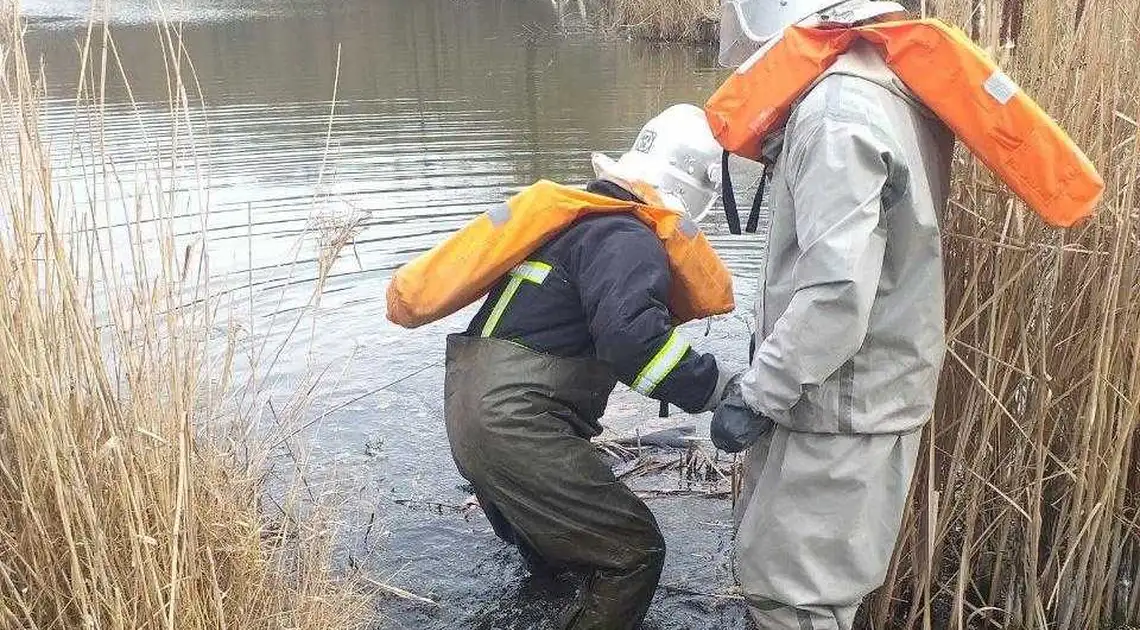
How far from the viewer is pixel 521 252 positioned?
10.1 feet

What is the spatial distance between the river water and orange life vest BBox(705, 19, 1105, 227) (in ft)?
4.08

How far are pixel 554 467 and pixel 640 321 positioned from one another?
0.60m

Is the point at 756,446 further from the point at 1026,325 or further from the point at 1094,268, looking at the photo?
the point at 1094,268

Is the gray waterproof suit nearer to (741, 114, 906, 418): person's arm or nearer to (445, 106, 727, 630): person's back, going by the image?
(741, 114, 906, 418): person's arm

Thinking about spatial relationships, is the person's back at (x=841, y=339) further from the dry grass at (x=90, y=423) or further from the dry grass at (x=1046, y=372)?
the dry grass at (x=90, y=423)

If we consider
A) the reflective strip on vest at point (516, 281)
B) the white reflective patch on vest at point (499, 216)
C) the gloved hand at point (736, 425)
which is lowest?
the gloved hand at point (736, 425)

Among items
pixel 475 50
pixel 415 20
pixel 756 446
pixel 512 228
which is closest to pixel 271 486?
pixel 512 228

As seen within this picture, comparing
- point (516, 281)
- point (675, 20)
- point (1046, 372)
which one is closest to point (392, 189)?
point (516, 281)

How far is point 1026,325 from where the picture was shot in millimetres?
2732

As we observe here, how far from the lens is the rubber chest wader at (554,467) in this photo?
313cm

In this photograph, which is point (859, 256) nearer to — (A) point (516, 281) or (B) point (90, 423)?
(A) point (516, 281)

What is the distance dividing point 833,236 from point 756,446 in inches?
31.5

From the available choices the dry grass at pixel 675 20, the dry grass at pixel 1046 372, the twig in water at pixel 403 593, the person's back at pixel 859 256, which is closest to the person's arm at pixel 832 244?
the person's back at pixel 859 256

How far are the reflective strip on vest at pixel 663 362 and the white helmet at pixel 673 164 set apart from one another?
497 millimetres
